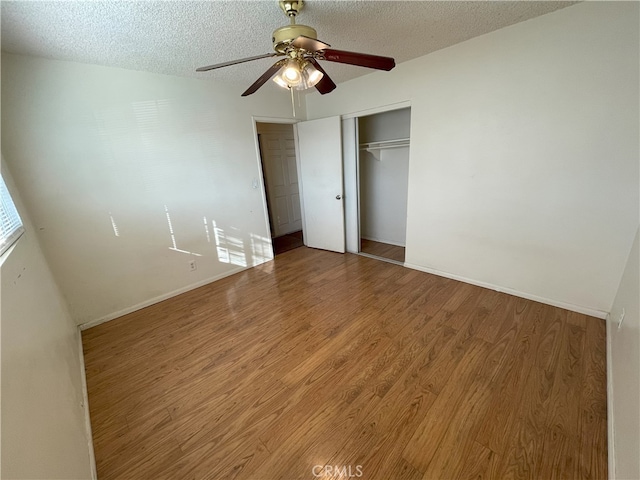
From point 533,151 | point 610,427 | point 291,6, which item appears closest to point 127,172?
point 291,6

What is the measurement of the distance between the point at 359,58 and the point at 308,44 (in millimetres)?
326

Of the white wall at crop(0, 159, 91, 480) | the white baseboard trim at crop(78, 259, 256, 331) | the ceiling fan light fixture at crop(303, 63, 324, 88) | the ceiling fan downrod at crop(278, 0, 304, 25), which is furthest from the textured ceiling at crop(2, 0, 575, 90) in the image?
the white baseboard trim at crop(78, 259, 256, 331)

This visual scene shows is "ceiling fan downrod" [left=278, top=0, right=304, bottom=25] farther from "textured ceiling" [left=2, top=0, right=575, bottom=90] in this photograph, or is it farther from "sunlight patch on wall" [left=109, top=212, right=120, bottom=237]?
"sunlight patch on wall" [left=109, top=212, right=120, bottom=237]

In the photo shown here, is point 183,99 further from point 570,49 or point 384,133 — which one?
point 570,49

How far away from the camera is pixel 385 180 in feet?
13.1

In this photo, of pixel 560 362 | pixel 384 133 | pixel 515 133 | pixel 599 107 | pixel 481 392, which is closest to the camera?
pixel 481 392

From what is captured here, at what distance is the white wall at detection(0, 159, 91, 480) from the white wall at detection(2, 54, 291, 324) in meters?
0.89

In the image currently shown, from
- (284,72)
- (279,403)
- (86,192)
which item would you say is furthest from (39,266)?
(284,72)

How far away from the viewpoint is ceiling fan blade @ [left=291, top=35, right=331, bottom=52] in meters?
1.31

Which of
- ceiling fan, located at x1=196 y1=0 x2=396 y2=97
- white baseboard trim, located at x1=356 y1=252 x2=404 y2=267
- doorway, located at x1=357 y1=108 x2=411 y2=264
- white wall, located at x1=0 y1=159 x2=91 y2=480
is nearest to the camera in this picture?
white wall, located at x1=0 y1=159 x2=91 y2=480

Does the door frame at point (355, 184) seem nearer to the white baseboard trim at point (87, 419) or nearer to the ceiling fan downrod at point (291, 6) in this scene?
the ceiling fan downrod at point (291, 6)

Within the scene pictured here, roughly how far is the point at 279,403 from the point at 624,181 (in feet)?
9.40

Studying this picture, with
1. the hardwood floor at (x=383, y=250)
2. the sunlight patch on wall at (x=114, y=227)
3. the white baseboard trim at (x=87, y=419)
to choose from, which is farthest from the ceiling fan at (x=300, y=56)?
the hardwood floor at (x=383, y=250)

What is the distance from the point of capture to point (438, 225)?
2865 millimetres
